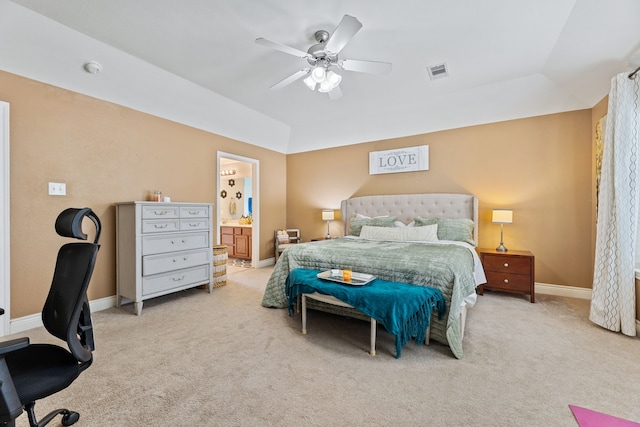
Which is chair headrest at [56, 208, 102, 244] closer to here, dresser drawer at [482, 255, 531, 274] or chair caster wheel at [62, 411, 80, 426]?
chair caster wheel at [62, 411, 80, 426]

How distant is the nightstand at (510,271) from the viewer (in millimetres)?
3656

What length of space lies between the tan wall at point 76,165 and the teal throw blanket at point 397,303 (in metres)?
3.00

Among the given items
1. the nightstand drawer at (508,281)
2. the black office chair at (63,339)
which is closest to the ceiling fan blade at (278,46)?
the black office chair at (63,339)

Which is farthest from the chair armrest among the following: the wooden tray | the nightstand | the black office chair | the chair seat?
the nightstand

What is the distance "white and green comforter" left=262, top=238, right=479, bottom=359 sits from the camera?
236 centimetres

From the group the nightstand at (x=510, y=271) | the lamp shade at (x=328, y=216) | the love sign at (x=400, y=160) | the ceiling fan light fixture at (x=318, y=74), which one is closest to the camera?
the ceiling fan light fixture at (x=318, y=74)

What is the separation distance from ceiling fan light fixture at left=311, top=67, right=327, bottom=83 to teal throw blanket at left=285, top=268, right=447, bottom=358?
211 centimetres

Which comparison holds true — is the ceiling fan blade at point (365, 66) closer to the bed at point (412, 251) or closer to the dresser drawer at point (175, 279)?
the bed at point (412, 251)

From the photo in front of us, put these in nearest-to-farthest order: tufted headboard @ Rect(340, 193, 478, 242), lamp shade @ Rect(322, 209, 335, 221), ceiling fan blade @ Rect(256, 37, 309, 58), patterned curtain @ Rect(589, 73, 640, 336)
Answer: ceiling fan blade @ Rect(256, 37, 309, 58)
patterned curtain @ Rect(589, 73, 640, 336)
tufted headboard @ Rect(340, 193, 478, 242)
lamp shade @ Rect(322, 209, 335, 221)

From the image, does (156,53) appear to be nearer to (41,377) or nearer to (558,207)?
(41,377)

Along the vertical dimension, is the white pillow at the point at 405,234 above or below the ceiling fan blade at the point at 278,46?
below

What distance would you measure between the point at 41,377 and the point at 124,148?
3.19 metres

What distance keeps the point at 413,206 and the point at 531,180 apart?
1.74m

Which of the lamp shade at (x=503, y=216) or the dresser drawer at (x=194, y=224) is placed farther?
the lamp shade at (x=503, y=216)
